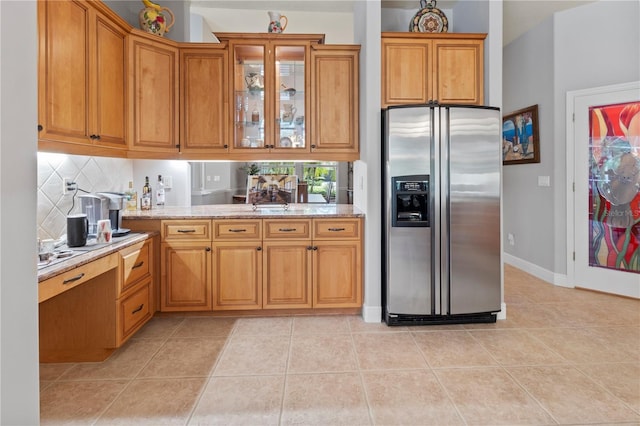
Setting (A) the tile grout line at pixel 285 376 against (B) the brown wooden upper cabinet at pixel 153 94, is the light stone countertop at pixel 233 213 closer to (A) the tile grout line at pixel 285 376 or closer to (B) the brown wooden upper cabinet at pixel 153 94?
(B) the brown wooden upper cabinet at pixel 153 94

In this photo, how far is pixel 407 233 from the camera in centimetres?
294

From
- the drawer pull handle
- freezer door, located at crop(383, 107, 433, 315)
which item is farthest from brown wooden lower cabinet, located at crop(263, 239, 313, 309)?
the drawer pull handle

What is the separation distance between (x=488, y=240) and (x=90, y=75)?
316 cm

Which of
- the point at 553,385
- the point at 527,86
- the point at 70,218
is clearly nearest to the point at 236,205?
the point at 70,218

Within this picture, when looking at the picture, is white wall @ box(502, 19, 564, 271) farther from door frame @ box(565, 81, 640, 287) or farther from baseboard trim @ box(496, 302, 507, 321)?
baseboard trim @ box(496, 302, 507, 321)

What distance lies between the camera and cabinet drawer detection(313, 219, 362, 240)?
123 inches

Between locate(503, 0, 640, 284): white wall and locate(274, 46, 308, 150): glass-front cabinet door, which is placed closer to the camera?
locate(274, 46, 308, 150): glass-front cabinet door

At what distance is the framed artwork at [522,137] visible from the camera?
14.3ft

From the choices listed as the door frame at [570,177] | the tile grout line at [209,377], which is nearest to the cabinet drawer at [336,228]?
the tile grout line at [209,377]

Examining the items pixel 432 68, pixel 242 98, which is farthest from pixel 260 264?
pixel 432 68

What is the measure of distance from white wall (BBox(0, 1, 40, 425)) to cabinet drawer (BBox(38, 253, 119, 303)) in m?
1.42

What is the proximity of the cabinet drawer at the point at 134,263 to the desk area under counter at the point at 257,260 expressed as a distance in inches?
7.8

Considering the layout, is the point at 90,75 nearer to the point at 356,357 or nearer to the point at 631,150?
the point at 356,357

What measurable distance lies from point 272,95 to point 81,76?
1.46 m
